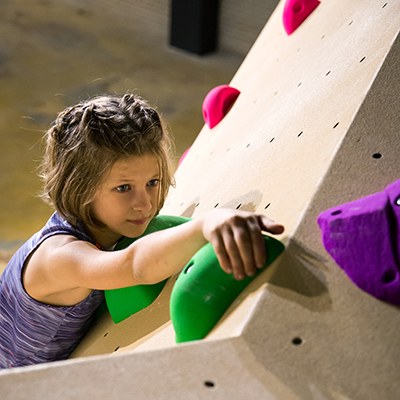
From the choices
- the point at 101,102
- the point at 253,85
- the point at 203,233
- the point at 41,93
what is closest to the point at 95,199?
the point at 101,102

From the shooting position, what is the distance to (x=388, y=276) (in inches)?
25.0

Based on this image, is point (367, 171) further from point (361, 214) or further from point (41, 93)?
point (41, 93)

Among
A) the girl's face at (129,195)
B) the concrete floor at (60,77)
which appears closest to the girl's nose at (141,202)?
the girl's face at (129,195)

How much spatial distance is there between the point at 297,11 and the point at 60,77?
277cm

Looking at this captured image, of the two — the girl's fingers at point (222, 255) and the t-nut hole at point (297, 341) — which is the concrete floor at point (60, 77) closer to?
the girl's fingers at point (222, 255)

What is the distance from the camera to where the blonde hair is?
1048 mm

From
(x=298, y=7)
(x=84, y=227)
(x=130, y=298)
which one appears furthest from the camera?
(x=298, y=7)

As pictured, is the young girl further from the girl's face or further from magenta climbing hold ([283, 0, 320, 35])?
magenta climbing hold ([283, 0, 320, 35])

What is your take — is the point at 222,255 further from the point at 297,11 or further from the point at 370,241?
the point at 297,11

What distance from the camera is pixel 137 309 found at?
1.01 m

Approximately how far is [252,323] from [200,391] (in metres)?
0.10

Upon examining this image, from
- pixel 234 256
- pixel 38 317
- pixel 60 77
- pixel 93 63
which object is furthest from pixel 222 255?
pixel 93 63

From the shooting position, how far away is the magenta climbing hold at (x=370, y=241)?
63cm

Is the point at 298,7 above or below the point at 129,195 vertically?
above
